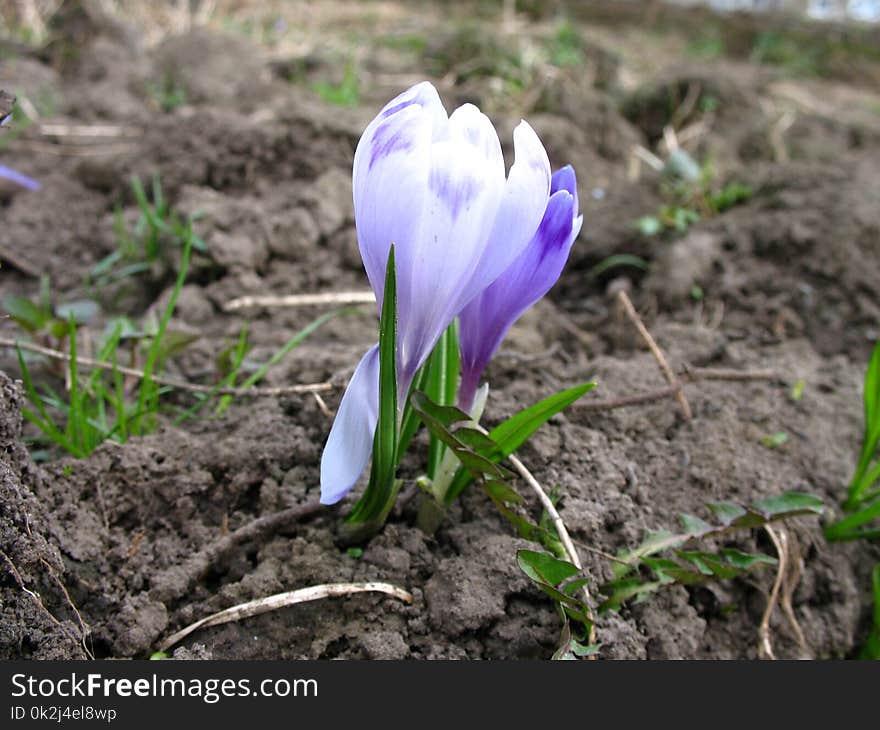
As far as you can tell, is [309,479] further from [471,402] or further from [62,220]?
[62,220]

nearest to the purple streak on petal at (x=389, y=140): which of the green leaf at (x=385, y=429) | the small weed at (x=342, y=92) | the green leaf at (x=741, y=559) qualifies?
the green leaf at (x=385, y=429)

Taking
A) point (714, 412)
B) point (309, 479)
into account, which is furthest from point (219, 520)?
point (714, 412)

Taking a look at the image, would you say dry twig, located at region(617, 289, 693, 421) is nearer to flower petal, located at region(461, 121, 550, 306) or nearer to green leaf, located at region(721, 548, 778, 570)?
green leaf, located at region(721, 548, 778, 570)

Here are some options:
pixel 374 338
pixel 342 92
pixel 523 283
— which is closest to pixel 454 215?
pixel 523 283

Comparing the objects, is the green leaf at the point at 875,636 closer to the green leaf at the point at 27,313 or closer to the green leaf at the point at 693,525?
the green leaf at the point at 693,525

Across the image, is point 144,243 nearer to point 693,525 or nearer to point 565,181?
point 565,181

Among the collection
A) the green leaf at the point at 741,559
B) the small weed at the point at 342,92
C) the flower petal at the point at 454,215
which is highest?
the flower petal at the point at 454,215

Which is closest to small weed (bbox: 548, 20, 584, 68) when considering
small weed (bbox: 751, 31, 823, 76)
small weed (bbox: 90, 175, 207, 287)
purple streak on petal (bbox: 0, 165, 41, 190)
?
small weed (bbox: 751, 31, 823, 76)
